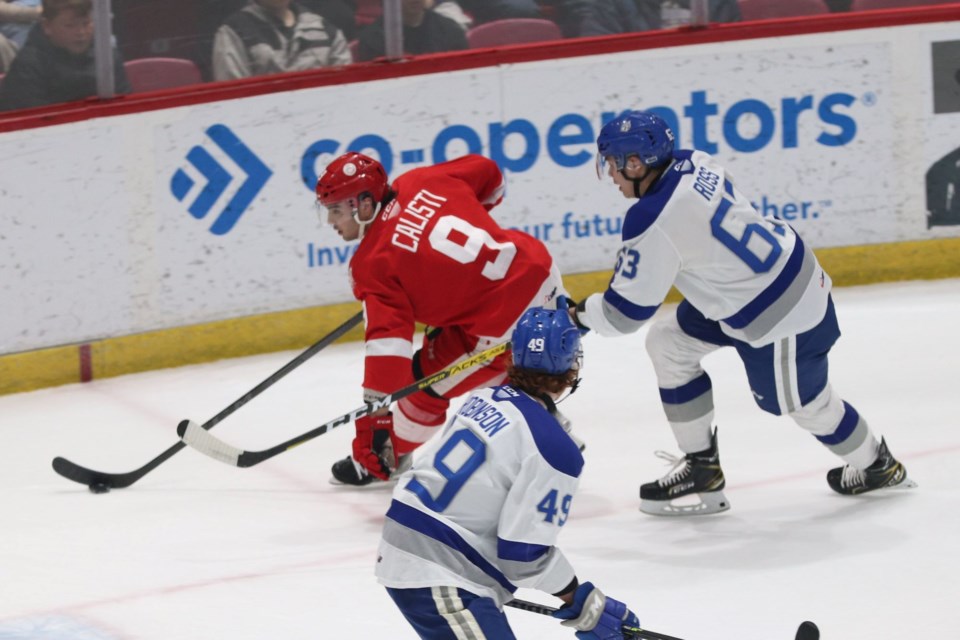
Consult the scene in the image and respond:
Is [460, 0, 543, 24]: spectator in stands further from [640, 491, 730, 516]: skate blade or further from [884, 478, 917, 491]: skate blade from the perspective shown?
[884, 478, 917, 491]: skate blade

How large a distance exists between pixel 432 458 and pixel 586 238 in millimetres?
3587

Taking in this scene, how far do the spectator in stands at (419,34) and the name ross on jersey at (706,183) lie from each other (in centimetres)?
226

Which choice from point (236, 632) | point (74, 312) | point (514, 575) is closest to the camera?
point (514, 575)

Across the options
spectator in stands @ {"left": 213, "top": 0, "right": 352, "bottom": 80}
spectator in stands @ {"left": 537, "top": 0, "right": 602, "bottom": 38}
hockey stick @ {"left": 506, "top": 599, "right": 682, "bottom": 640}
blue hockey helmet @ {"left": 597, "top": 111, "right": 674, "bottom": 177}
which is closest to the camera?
hockey stick @ {"left": 506, "top": 599, "right": 682, "bottom": 640}

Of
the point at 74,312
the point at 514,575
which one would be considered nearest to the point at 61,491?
the point at 74,312

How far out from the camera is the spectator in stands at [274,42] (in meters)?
5.52

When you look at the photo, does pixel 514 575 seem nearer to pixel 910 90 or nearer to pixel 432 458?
pixel 432 458

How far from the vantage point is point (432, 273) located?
159 inches

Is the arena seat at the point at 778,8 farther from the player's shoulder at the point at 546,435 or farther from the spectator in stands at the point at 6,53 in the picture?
the player's shoulder at the point at 546,435

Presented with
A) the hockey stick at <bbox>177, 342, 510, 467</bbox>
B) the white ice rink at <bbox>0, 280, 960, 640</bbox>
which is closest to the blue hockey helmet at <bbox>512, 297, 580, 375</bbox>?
the white ice rink at <bbox>0, 280, 960, 640</bbox>

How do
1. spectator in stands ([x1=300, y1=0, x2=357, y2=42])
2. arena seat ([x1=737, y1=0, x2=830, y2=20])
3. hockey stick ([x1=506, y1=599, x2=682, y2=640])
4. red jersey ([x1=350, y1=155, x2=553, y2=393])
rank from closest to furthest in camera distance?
hockey stick ([x1=506, y1=599, x2=682, y2=640])
red jersey ([x1=350, y1=155, x2=553, y2=393])
spectator in stands ([x1=300, y1=0, x2=357, y2=42])
arena seat ([x1=737, y1=0, x2=830, y2=20])

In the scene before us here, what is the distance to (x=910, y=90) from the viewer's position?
20.6ft

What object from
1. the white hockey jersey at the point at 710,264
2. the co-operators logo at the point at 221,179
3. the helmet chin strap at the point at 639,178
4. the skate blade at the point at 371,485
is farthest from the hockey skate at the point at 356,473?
the co-operators logo at the point at 221,179

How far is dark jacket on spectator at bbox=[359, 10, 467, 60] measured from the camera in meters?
5.71
